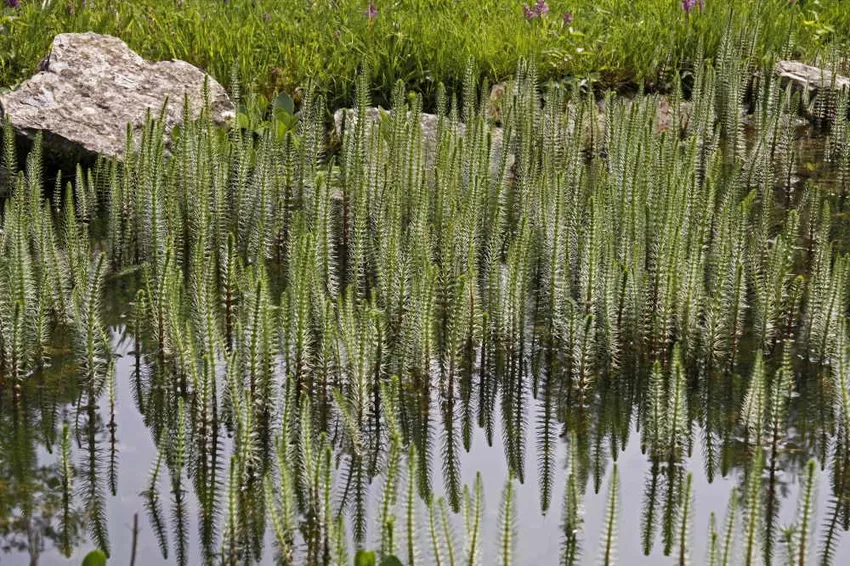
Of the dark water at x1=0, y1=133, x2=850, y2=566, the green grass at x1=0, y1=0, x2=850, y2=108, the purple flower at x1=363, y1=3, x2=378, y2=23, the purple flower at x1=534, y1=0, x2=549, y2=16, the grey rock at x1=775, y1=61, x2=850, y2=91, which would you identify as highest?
the purple flower at x1=534, y1=0, x2=549, y2=16

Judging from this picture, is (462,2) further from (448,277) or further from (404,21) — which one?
(448,277)

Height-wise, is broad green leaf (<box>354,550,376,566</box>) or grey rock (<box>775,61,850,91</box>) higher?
grey rock (<box>775,61,850,91</box>)

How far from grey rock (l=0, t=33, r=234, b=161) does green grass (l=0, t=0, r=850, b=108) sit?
17.0 inches

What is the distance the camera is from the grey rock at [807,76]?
26.4ft

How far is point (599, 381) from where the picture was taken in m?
4.71

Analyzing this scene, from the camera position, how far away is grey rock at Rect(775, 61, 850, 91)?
8039 millimetres

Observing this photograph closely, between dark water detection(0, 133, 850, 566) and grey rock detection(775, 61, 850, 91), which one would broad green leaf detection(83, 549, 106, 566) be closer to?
dark water detection(0, 133, 850, 566)

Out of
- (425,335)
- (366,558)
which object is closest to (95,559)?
(366,558)

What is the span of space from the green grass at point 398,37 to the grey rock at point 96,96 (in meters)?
0.43

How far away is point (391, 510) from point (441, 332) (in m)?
1.70

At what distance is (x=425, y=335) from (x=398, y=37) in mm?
3846

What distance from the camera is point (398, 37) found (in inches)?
315

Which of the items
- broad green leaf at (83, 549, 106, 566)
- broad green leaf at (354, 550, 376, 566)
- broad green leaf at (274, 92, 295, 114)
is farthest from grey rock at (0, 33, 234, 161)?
broad green leaf at (354, 550, 376, 566)

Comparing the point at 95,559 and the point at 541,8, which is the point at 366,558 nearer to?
the point at 95,559
